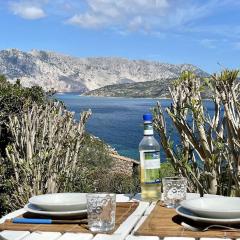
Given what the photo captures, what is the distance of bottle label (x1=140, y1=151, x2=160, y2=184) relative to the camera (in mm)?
2547

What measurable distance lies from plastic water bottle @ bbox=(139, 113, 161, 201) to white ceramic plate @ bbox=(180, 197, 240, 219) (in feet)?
1.44

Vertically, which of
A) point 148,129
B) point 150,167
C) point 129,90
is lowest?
point 150,167

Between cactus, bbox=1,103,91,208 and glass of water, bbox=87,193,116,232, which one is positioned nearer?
glass of water, bbox=87,193,116,232

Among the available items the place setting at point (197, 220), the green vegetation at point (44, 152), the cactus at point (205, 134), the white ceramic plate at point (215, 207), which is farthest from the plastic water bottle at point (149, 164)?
the green vegetation at point (44, 152)

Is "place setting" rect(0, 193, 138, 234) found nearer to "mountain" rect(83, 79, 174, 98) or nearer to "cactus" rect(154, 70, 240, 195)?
"cactus" rect(154, 70, 240, 195)

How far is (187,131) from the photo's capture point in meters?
3.63

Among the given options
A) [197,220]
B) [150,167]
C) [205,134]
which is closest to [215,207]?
[197,220]

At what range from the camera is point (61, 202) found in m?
2.26

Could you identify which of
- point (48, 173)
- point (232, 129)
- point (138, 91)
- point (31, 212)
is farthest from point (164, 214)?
point (138, 91)

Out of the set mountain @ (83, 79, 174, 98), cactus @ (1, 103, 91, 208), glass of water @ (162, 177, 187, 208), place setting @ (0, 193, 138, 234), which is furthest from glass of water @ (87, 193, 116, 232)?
mountain @ (83, 79, 174, 98)

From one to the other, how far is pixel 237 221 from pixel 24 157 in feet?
12.1

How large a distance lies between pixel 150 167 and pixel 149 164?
Answer: 16 millimetres

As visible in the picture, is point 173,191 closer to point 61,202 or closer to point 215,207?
point 215,207

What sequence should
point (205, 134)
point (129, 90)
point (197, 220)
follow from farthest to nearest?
point (129, 90)
point (205, 134)
point (197, 220)
